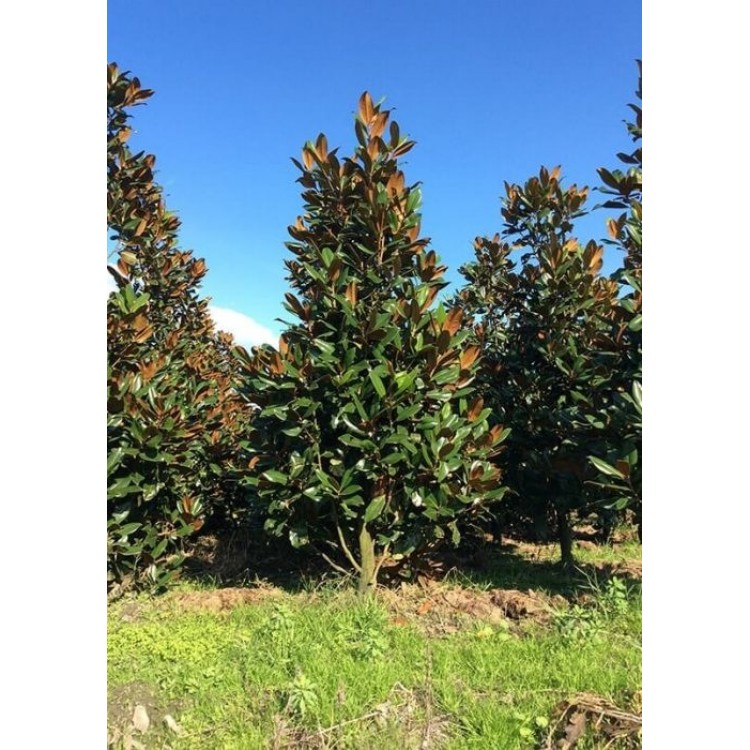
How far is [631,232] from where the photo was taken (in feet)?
11.1

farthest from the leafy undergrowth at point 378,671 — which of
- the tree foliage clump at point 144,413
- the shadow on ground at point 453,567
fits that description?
the tree foliage clump at point 144,413

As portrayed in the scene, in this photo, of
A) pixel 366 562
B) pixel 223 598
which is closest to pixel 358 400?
pixel 366 562

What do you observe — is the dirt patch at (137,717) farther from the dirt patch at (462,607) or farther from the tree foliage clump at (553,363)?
the tree foliage clump at (553,363)

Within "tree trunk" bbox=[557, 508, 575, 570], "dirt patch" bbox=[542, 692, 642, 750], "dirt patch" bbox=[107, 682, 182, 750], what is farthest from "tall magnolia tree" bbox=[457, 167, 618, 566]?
"dirt patch" bbox=[107, 682, 182, 750]

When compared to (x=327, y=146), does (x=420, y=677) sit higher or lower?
lower

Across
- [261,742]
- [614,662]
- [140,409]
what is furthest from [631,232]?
[140,409]

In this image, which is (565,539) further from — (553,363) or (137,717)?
(137,717)

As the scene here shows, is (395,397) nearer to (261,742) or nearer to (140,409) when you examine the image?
(140,409)

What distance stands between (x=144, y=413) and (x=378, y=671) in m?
2.60

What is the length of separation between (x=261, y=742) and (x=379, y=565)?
6.81 feet

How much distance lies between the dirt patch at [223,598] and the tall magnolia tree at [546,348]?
2.66m

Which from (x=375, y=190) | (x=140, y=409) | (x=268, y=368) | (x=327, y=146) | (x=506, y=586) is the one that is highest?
(x=327, y=146)

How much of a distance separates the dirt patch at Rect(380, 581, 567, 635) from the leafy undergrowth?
1cm

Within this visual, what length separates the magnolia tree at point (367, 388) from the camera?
13.4 feet
